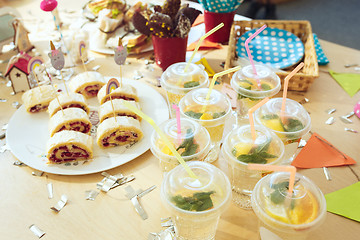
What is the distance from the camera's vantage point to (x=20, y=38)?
6.70ft

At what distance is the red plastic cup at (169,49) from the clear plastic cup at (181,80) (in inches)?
11.3

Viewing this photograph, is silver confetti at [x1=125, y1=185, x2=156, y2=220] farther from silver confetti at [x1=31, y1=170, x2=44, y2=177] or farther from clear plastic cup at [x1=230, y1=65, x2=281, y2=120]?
clear plastic cup at [x1=230, y1=65, x2=281, y2=120]

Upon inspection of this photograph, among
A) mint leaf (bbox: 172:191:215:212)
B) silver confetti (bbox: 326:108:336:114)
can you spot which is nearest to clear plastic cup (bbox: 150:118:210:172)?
mint leaf (bbox: 172:191:215:212)

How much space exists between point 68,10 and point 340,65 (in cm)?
202

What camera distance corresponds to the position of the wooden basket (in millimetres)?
1621

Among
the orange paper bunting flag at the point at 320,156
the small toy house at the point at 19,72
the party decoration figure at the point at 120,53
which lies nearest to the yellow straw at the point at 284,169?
the orange paper bunting flag at the point at 320,156

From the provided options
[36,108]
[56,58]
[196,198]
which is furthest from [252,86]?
[36,108]

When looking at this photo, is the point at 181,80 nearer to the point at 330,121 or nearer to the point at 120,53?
the point at 120,53

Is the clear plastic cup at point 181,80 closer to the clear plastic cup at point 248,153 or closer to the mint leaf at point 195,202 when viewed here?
the clear plastic cup at point 248,153

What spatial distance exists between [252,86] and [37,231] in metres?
1.02

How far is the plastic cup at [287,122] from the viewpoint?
1.16 m

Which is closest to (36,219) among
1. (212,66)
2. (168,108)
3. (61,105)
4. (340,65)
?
(61,105)

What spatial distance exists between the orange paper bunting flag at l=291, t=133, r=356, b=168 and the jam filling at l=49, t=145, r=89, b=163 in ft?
2.91

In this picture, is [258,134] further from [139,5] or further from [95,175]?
[139,5]
